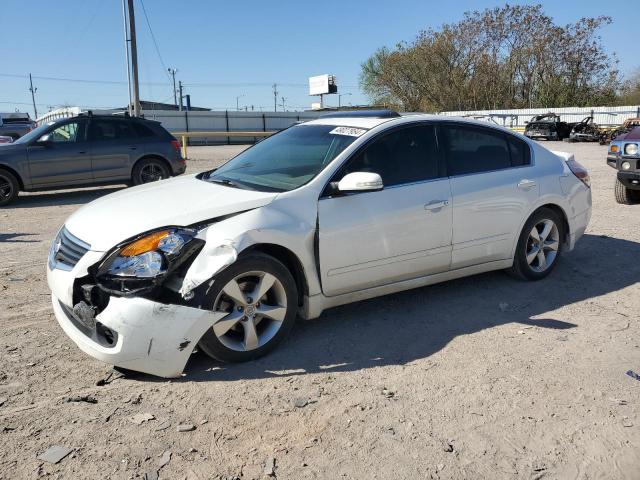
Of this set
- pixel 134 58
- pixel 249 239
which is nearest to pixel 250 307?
pixel 249 239

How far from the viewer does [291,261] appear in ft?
12.7

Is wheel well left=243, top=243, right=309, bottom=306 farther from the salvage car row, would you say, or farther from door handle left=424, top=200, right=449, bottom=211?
the salvage car row

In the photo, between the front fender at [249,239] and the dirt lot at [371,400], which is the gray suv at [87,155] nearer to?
the dirt lot at [371,400]

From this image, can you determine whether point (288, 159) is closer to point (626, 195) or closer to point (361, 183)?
point (361, 183)

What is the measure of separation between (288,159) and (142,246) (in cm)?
158

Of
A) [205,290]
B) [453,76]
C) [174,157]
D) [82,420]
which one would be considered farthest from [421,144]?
[453,76]

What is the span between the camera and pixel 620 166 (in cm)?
910

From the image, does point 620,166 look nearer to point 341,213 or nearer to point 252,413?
point 341,213

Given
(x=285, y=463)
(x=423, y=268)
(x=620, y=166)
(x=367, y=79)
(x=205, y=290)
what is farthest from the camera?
(x=367, y=79)

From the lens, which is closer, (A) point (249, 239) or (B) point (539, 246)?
(A) point (249, 239)

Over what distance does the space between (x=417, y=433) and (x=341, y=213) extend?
1.63m

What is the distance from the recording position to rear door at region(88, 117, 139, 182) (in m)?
11.1

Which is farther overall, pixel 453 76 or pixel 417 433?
pixel 453 76

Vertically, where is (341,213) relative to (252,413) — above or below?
above
